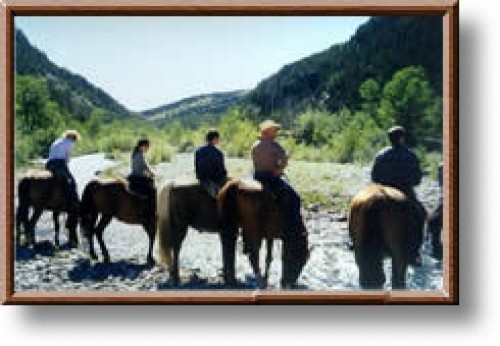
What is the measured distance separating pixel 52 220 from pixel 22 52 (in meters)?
0.36

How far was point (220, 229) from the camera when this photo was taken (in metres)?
2.55

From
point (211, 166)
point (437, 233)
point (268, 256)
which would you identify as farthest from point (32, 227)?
point (437, 233)

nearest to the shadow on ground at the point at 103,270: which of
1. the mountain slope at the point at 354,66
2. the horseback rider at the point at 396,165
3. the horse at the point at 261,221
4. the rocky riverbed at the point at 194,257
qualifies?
the rocky riverbed at the point at 194,257

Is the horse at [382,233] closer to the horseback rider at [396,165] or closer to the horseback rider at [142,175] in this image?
the horseback rider at [396,165]

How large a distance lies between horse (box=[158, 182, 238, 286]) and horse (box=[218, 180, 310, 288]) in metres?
0.03

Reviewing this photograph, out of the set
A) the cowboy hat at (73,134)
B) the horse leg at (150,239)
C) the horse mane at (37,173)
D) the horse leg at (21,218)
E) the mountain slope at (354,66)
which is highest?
the mountain slope at (354,66)

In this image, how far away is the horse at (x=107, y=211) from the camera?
100 inches

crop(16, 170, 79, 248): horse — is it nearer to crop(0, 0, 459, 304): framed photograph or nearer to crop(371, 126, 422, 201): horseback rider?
crop(0, 0, 459, 304): framed photograph

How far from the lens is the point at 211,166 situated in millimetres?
2555

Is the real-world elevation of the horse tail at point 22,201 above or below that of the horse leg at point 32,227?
above

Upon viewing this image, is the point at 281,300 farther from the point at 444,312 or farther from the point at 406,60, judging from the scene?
the point at 406,60

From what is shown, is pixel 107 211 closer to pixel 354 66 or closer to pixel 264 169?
pixel 264 169

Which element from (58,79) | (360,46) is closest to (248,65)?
(360,46)

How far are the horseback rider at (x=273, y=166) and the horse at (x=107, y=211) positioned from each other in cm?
25
